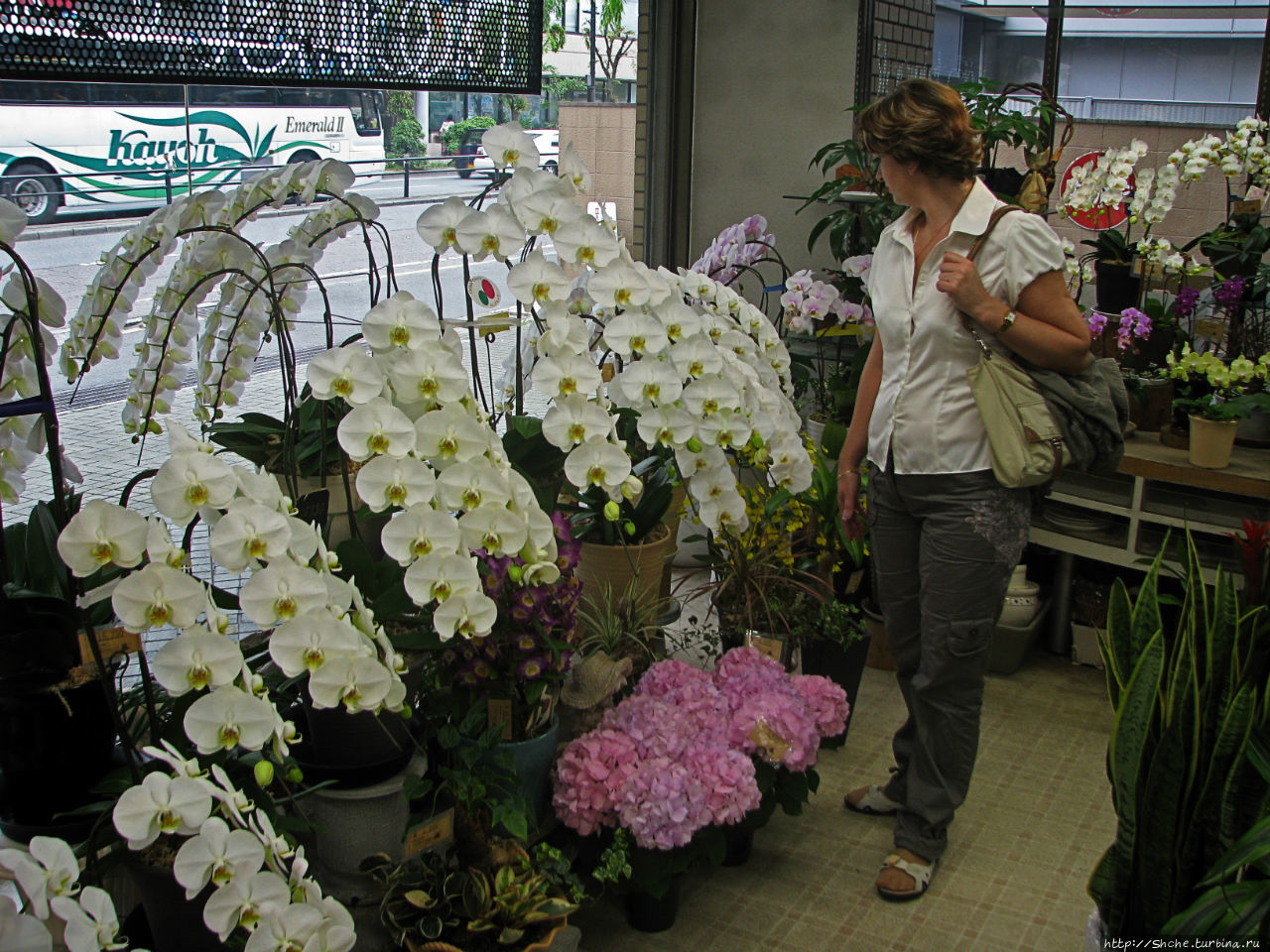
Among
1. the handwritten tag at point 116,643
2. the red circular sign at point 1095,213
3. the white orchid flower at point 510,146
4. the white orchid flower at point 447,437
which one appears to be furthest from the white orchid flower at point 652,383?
the red circular sign at point 1095,213

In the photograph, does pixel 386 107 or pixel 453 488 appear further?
pixel 386 107

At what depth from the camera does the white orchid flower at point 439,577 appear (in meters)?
1.44

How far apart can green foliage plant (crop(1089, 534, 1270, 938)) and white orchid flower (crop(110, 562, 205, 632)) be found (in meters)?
1.17

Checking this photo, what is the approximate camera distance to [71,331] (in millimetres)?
1826

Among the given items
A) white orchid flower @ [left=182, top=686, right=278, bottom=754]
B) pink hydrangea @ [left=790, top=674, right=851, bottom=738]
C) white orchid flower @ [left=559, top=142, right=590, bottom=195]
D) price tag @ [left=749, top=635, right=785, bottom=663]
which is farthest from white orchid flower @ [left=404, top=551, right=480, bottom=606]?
price tag @ [left=749, top=635, right=785, bottom=663]

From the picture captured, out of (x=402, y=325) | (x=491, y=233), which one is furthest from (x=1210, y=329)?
(x=402, y=325)

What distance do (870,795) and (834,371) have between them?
1520mm

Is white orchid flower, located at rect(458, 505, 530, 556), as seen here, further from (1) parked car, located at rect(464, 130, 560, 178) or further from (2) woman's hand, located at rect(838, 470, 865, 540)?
(1) parked car, located at rect(464, 130, 560, 178)

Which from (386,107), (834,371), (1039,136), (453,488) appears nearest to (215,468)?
(453,488)

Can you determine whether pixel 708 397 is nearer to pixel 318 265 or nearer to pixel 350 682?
pixel 350 682

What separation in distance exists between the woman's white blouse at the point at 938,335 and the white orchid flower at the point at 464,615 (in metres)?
0.96

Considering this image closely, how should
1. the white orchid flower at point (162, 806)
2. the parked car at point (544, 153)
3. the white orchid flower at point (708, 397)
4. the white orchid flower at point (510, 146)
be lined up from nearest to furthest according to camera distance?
1. the white orchid flower at point (162, 806)
2. the white orchid flower at point (510, 146)
3. the white orchid flower at point (708, 397)
4. the parked car at point (544, 153)

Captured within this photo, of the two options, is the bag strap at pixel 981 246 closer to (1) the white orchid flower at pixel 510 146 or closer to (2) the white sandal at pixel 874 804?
(1) the white orchid flower at pixel 510 146

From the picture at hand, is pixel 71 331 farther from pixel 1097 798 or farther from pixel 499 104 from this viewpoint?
pixel 1097 798
